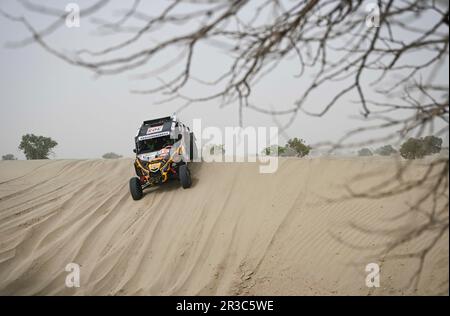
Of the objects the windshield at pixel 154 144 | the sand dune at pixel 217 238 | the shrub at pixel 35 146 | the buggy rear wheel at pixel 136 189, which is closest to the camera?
the sand dune at pixel 217 238

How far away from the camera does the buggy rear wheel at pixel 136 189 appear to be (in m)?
8.02

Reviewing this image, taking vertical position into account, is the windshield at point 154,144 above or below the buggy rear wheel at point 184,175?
above

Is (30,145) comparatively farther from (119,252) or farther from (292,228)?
→ (292,228)

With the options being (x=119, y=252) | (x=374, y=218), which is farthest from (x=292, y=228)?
(x=119, y=252)

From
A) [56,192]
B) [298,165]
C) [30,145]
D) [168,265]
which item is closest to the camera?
[168,265]

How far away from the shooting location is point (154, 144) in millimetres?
8445

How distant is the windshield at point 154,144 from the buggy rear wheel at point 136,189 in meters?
0.84

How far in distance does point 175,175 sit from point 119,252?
2.85 m

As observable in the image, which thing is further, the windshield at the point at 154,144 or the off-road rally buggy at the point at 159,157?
the windshield at the point at 154,144

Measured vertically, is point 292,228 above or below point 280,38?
below

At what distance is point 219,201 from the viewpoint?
7555 mm

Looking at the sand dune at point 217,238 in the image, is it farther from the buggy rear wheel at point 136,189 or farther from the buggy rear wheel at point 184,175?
the buggy rear wheel at point 184,175

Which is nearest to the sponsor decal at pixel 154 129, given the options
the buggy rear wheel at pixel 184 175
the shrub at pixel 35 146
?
the buggy rear wheel at pixel 184 175

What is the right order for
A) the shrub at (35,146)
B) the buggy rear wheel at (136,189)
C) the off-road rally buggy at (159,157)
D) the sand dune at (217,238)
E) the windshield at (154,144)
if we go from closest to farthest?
the sand dune at (217,238)
the off-road rally buggy at (159,157)
the buggy rear wheel at (136,189)
the windshield at (154,144)
the shrub at (35,146)
